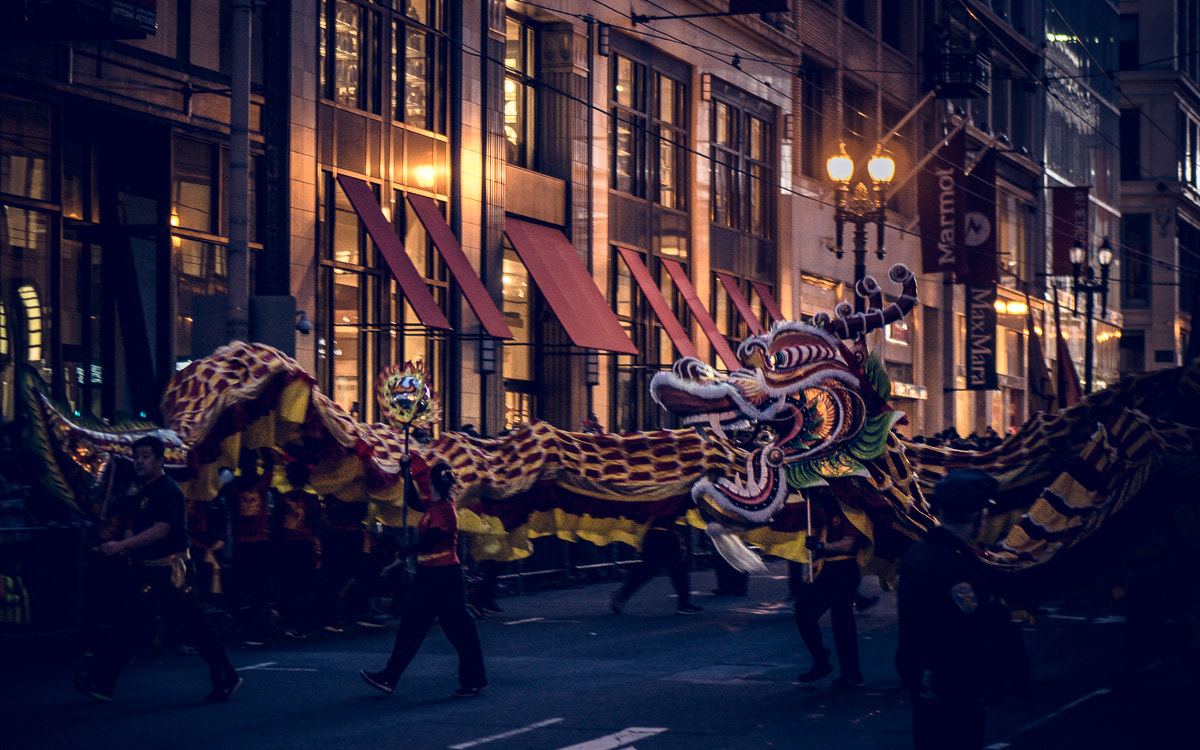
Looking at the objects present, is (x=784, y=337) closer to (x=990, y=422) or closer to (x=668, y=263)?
(x=668, y=263)

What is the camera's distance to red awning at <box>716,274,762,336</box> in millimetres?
34469

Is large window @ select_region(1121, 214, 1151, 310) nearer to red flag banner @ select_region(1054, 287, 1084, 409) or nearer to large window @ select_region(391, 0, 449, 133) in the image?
red flag banner @ select_region(1054, 287, 1084, 409)

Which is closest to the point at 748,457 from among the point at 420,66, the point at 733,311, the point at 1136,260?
the point at 420,66

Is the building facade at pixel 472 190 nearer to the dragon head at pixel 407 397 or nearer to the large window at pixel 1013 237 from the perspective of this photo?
the dragon head at pixel 407 397

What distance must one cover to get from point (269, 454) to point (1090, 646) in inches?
309

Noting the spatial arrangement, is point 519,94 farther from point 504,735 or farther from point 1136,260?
point 1136,260

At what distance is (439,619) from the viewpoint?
11.9m

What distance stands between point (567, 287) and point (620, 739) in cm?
1831

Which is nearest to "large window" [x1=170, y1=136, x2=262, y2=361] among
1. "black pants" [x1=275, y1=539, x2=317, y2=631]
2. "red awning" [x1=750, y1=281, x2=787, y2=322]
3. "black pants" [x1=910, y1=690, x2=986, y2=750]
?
"black pants" [x1=275, y1=539, x2=317, y2=631]

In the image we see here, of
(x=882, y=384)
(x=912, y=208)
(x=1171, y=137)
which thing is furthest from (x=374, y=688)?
(x=1171, y=137)

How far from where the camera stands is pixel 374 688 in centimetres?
1221

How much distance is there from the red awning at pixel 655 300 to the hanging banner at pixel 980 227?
13490 millimetres

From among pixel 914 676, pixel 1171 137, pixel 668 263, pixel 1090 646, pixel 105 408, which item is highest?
pixel 1171 137

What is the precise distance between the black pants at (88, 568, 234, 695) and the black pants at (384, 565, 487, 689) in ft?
4.53
